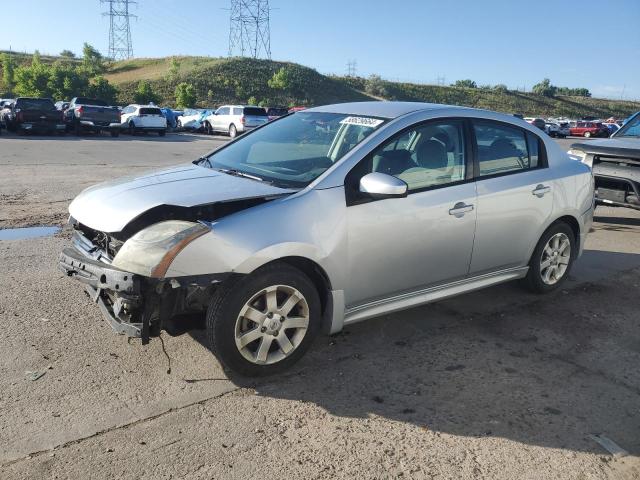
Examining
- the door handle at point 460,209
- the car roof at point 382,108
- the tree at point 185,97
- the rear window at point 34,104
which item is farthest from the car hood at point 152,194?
→ the tree at point 185,97

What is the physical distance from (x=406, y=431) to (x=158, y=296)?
1549 millimetres

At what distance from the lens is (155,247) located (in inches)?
122

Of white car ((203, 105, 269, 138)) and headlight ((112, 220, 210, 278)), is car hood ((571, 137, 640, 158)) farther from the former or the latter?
white car ((203, 105, 269, 138))

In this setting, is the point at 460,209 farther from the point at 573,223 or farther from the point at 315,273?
the point at 573,223

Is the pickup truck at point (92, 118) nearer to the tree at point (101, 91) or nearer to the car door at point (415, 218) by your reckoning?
the car door at point (415, 218)

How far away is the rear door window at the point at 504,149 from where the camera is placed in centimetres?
452

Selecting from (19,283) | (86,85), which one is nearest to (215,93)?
(86,85)

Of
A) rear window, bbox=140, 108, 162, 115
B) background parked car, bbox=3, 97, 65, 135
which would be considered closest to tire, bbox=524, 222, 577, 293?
background parked car, bbox=3, 97, 65, 135

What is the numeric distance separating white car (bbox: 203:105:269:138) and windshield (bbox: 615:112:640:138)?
21578 mm

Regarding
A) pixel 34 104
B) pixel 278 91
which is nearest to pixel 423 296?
pixel 34 104

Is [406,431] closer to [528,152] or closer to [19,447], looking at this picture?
[19,447]

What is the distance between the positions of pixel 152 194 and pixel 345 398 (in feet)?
5.68

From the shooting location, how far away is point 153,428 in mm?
2951

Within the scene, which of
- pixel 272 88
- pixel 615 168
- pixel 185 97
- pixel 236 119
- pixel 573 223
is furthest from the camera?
pixel 272 88
